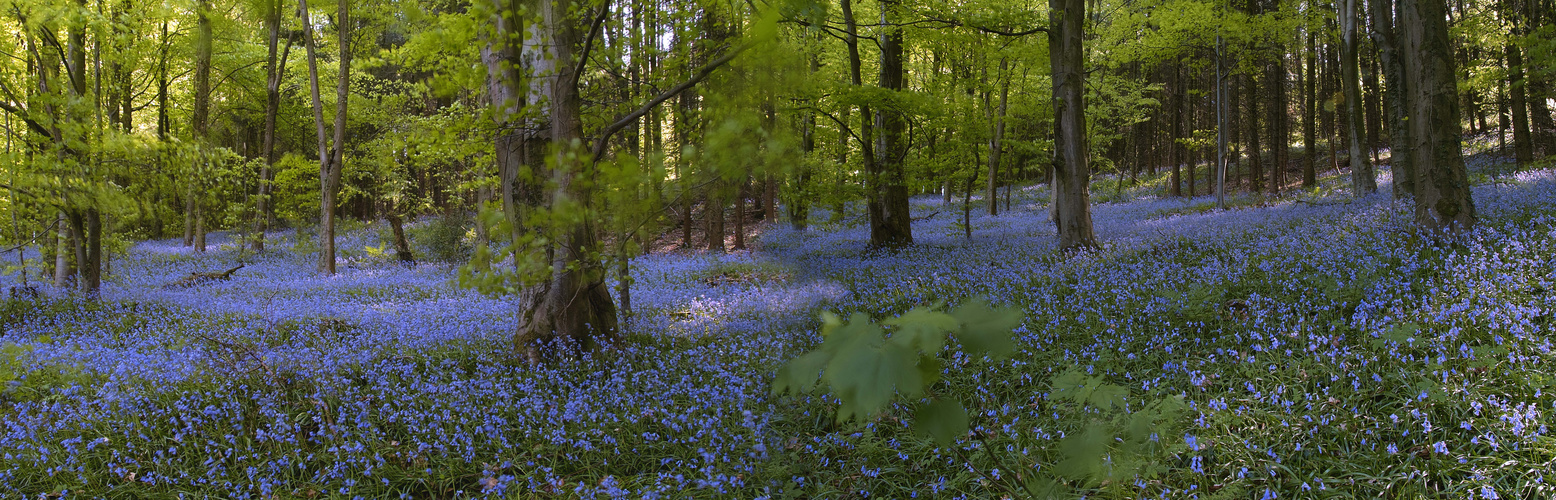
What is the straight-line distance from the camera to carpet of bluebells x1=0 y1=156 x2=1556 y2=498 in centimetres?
332

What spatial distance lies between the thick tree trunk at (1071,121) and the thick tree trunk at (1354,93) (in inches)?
303

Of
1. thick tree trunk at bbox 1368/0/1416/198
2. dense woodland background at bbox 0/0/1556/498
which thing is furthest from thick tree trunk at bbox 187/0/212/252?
thick tree trunk at bbox 1368/0/1416/198

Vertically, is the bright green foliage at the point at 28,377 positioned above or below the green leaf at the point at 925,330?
below

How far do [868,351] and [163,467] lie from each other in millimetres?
4749

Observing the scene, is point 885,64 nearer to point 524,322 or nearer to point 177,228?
point 524,322

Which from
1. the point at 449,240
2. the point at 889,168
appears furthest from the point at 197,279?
the point at 889,168

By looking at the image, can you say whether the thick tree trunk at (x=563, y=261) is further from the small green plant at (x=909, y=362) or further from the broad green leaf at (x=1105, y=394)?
the small green plant at (x=909, y=362)

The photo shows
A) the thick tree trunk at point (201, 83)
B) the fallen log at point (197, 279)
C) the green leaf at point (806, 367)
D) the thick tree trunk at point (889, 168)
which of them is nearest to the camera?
the green leaf at point (806, 367)

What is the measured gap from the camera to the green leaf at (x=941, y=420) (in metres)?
1.39

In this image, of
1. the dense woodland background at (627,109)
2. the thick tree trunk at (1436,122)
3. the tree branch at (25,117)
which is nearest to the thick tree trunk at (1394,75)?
the dense woodland background at (627,109)

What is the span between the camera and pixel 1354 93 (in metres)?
13.1

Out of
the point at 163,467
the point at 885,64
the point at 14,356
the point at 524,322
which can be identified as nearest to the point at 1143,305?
the point at 524,322

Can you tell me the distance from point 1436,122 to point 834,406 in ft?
22.1

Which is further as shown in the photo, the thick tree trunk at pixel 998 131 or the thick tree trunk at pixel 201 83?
the thick tree trunk at pixel 998 131
